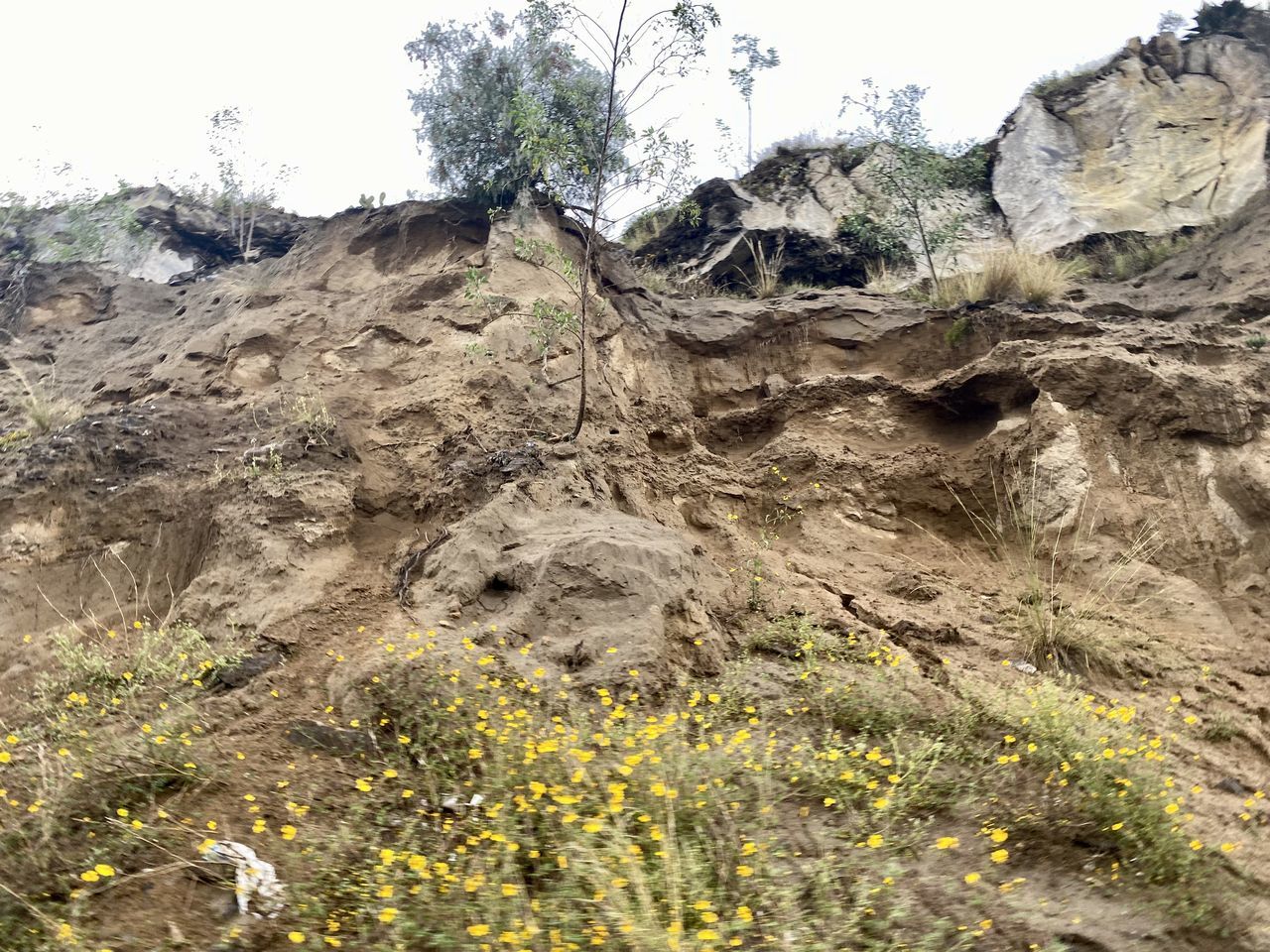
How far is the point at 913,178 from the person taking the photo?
10820 millimetres

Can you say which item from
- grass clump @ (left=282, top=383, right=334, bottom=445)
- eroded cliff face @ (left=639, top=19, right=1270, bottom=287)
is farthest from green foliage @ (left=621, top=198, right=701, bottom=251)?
grass clump @ (left=282, top=383, right=334, bottom=445)

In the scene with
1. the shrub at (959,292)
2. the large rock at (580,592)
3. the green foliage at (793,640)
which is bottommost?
the green foliage at (793,640)

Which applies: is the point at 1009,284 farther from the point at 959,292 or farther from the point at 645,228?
the point at 645,228

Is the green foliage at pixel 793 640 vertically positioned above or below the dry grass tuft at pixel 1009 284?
below

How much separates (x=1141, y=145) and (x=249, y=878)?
13022mm

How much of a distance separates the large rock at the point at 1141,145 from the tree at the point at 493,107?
5.88 metres

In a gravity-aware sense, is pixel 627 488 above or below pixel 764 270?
below

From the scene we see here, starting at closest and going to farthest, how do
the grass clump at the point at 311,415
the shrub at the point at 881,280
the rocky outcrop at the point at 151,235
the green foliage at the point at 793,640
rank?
the green foliage at the point at 793,640
the grass clump at the point at 311,415
the shrub at the point at 881,280
the rocky outcrop at the point at 151,235

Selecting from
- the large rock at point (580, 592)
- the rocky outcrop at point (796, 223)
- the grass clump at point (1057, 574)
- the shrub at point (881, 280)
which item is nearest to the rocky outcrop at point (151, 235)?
the rocky outcrop at point (796, 223)

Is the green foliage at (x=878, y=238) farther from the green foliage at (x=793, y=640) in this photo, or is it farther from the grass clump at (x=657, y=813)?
the grass clump at (x=657, y=813)

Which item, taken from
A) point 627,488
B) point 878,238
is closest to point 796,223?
point 878,238

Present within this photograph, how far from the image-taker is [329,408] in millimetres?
7430

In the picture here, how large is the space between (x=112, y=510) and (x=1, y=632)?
105cm

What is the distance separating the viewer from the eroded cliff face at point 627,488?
528 cm
